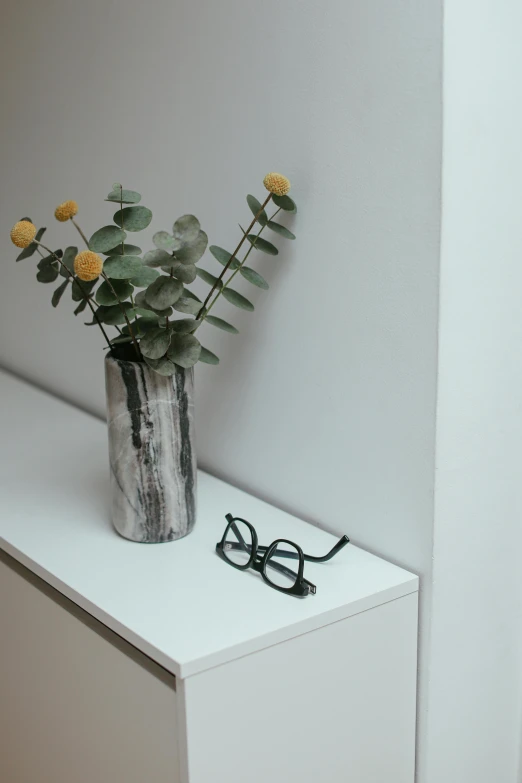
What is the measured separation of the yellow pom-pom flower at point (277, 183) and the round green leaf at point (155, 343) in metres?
0.20

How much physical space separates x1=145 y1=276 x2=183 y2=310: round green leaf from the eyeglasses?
0.91 feet

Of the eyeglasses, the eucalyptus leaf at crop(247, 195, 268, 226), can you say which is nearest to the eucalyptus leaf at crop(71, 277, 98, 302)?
the eucalyptus leaf at crop(247, 195, 268, 226)

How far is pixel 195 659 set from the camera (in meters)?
0.90

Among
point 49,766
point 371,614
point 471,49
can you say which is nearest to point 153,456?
point 371,614

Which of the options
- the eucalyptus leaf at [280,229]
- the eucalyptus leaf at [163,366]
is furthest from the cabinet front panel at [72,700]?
the eucalyptus leaf at [280,229]

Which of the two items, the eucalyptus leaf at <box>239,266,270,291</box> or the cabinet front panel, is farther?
the eucalyptus leaf at <box>239,266,270,291</box>

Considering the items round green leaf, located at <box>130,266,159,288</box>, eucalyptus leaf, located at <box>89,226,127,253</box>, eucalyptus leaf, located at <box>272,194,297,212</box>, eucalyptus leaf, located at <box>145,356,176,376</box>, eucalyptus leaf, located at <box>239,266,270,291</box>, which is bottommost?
eucalyptus leaf, located at <box>145,356,176,376</box>

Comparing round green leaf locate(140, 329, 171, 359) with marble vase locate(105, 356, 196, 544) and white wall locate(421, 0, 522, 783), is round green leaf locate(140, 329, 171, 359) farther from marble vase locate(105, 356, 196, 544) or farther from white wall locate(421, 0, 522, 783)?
white wall locate(421, 0, 522, 783)

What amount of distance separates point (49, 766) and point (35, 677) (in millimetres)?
121

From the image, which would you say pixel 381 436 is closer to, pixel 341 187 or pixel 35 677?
pixel 341 187

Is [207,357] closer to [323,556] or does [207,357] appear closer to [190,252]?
[190,252]

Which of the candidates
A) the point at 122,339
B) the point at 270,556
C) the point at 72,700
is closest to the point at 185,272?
the point at 122,339

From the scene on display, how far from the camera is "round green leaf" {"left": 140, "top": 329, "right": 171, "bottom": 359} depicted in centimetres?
104

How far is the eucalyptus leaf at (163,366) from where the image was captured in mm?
1045
